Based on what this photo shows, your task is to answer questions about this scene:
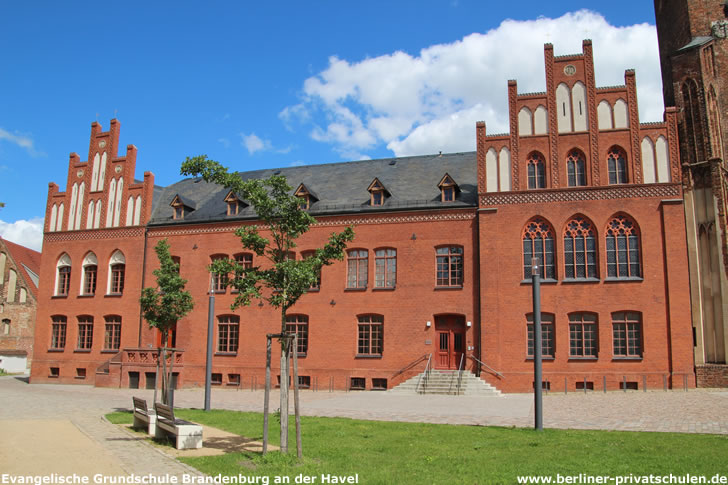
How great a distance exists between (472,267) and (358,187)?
7954mm

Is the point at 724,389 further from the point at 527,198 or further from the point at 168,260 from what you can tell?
the point at 168,260

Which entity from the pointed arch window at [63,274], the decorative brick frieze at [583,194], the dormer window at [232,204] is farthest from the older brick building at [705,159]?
the pointed arch window at [63,274]

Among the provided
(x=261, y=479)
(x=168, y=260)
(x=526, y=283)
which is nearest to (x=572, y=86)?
(x=526, y=283)

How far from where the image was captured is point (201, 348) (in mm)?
30219

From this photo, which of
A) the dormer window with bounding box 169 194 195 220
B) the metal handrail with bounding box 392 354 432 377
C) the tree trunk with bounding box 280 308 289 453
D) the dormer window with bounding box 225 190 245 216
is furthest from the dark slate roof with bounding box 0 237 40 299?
the tree trunk with bounding box 280 308 289 453

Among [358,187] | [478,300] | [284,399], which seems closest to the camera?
[284,399]

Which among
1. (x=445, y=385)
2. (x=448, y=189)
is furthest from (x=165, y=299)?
(x=448, y=189)

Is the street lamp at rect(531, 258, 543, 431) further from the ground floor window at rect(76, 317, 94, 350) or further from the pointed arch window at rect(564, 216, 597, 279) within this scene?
the ground floor window at rect(76, 317, 94, 350)

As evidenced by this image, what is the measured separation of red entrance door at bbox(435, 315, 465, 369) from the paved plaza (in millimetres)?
3378

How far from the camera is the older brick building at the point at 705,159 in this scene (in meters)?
24.1

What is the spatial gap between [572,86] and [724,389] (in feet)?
46.7

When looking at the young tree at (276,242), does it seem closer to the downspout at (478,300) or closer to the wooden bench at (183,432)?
the wooden bench at (183,432)

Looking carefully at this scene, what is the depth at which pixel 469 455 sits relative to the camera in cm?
1002

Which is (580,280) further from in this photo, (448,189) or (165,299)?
(165,299)
